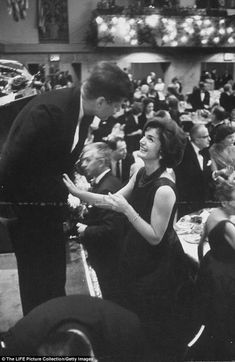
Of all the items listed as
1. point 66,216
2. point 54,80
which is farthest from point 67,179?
point 54,80

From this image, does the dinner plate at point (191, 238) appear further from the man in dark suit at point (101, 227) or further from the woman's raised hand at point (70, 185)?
the woman's raised hand at point (70, 185)

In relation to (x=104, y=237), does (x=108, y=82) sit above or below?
above

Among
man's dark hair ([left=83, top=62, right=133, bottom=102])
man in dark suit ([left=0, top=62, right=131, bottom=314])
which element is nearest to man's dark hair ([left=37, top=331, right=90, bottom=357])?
man in dark suit ([left=0, top=62, right=131, bottom=314])

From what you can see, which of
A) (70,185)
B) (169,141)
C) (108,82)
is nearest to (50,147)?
(70,185)

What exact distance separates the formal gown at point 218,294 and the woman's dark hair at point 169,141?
0.25 meters

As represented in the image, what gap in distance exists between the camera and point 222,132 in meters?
1.81

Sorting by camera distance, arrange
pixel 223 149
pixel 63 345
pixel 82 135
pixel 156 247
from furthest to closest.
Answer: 1. pixel 223 149
2. pixel 156 247
3. pixel 82 135
4. pixel 63 345

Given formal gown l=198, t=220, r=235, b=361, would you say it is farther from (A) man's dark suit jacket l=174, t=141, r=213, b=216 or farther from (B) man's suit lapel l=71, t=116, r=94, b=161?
(B) man's suit lapel l=71, t=116, r=94, b=161

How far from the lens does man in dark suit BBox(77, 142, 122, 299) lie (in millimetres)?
1237

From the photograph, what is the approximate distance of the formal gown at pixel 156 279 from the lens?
126 cm

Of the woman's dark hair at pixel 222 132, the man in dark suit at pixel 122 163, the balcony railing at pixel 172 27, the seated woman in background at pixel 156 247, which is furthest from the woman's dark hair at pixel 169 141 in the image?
the woman's dark hair at pixel 222 132

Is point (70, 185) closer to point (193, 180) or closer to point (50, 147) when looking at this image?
point (50, 147)

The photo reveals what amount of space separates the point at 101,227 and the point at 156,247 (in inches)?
8.3

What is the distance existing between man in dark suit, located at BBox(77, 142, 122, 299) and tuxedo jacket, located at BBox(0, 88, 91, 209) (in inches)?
3.4
